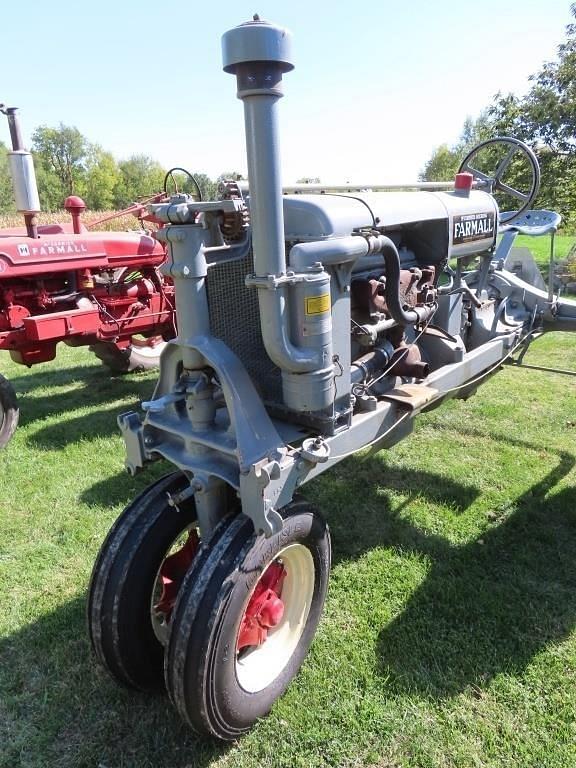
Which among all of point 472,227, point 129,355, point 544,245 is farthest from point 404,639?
point 544,245

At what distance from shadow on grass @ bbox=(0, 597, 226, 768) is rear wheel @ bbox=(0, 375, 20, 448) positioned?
7.29 ft

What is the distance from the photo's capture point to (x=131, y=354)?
6121mm

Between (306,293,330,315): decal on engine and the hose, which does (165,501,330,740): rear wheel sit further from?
the hose

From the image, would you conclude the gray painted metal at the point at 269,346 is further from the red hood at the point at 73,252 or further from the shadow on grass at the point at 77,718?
the red hood at the point at 73,252

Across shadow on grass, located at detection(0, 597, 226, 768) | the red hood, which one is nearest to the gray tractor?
shadow on grass, located at detection(0, 597, 226, 768)

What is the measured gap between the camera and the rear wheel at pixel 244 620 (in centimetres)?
181

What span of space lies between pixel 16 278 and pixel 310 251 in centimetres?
370

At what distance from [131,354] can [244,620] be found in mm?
4447

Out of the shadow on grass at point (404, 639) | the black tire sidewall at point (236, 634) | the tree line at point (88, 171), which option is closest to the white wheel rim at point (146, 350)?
the shadow on grass at point (404, 639)

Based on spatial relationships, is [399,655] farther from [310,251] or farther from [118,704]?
[310,251]

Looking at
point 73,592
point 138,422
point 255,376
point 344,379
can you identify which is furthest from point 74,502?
point 344,379

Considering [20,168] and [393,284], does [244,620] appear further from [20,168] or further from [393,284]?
[20,168]

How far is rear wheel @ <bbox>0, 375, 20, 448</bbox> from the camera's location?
438 centimetres

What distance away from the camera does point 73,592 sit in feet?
9.21
